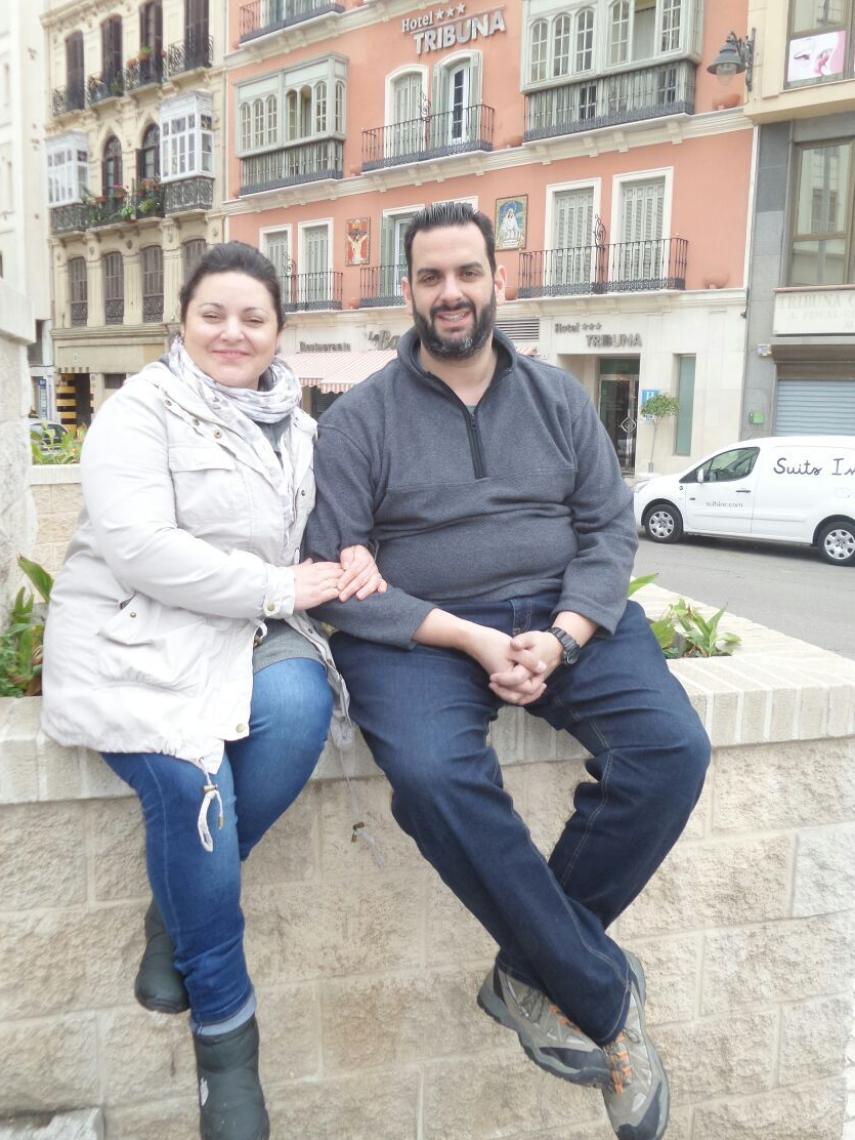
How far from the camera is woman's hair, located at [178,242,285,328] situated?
2365mm

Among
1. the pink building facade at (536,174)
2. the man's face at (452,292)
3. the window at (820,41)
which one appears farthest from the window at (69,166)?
the man's face at (452,292)

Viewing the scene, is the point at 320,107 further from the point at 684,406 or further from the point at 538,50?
the point at 684,406

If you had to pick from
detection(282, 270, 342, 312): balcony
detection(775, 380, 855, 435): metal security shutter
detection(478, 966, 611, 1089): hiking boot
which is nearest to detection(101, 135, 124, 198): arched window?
detection(282, 270, 342, 312): balcony

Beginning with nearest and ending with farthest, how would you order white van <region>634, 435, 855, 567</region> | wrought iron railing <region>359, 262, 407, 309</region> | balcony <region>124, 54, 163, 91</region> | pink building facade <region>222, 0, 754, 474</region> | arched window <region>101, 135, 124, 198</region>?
white van <region>634, 435, 855, 567</region> < pink building facade <region>222, 0, 754, 474</region> < wrought iron railing <region>359, 262, 407, 309</region> < balcony <region>124, 54, 163, 91</region> < arched window <region>101, 135, 124, 198</region>

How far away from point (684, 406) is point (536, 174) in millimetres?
6181

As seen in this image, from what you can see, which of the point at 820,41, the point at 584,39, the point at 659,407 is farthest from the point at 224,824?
the point at 584,39

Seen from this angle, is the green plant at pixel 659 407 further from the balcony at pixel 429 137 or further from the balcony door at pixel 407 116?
the balcony door at pixel 407 116

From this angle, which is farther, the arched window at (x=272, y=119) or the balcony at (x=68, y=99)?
the balcony at (x=68, y=99)

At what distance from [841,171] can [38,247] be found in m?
27.1

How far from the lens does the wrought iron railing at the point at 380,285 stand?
24.9 metres

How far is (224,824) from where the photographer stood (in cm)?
201

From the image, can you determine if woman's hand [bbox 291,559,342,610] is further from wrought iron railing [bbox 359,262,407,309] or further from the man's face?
wrought iron railing [bbox 359,262,407,309]

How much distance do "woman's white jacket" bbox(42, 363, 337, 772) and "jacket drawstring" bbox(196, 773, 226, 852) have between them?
0.04 m

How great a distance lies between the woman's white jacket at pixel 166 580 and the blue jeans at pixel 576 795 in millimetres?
320
